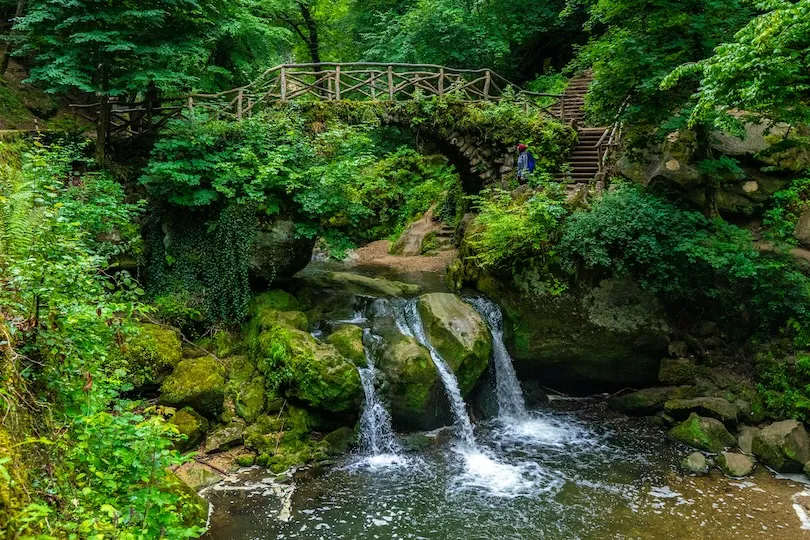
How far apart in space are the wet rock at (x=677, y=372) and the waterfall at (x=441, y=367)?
4063 mm

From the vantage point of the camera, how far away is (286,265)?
10.7 metres

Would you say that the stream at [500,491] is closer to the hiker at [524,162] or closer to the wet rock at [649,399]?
the wet rock at [649,399]

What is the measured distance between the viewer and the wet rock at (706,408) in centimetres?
898

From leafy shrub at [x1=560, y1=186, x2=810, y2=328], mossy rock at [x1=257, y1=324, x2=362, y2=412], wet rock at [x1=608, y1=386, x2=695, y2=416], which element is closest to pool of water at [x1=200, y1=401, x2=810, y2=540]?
wet rock at [x1=608, y1=386, x2=695, y2=416]

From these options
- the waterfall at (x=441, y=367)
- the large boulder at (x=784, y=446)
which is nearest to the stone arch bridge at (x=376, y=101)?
the waterfall at (x=441, y=367)

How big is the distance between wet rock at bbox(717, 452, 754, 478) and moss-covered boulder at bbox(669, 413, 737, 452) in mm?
376

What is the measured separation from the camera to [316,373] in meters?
8.55

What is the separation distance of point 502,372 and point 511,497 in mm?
3385

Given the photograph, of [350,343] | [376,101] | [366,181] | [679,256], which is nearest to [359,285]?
[366,181]

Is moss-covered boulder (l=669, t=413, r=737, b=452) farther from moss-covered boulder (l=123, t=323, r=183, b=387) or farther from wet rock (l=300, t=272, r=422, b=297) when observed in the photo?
moss-covered boulder (l=123, t=323, r=183, b=387)

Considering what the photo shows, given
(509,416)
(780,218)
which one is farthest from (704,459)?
(780,218)

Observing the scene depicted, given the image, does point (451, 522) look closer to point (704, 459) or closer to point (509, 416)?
point (509, 416)

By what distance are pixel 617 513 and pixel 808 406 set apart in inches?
170

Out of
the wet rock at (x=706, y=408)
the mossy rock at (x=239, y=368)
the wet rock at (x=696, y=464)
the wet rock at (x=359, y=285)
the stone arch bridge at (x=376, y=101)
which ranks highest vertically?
the stone arch bridge at (x=376, y=101)
